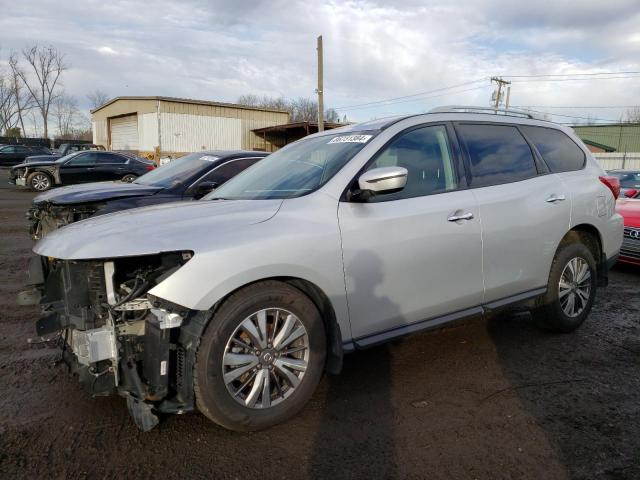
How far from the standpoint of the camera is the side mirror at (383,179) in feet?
9.98

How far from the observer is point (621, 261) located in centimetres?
719

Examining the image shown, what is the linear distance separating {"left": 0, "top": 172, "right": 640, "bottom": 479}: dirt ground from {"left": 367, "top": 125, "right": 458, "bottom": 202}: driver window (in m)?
1.36

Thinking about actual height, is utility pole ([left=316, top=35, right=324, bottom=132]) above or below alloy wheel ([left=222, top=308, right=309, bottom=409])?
above

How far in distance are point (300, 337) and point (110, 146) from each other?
45966 millimetres

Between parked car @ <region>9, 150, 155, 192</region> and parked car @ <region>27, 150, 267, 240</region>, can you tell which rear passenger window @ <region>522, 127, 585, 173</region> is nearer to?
parked car @ <region>27, 150, 267, 240</region>

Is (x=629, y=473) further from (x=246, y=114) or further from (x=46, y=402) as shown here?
(x=246, y=114)

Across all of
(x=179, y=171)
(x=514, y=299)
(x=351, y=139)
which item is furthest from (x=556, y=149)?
(x=179, y=171)

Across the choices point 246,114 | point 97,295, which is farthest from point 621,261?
point 246,114

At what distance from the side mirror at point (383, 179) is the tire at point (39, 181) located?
18129mm

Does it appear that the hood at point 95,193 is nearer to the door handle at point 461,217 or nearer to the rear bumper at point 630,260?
the door handle at point 461,217

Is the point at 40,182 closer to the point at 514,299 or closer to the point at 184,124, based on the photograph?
the point at 514,299

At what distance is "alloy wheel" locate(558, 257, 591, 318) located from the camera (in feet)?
14.6

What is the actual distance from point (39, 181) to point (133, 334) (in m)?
18.0

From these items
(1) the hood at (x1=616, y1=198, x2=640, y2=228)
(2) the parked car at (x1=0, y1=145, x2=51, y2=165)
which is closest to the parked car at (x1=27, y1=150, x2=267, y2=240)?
(1) the hood at (x1=616, y1=198, x2=640, y2=228)
